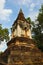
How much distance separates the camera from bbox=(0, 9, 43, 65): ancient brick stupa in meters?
14.1

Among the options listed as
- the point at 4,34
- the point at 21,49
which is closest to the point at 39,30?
the point at 4,34

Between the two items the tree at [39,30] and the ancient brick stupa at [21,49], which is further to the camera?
the tree at [39,30]

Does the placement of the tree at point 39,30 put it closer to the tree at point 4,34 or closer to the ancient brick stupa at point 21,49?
the tree at point 4,34

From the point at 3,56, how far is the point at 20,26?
3.02 m

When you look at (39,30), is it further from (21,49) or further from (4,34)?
(21,49)

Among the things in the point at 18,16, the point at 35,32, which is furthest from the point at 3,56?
the point at 35,32

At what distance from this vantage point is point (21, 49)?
14.7m

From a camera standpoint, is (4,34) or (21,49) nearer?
(21,49)

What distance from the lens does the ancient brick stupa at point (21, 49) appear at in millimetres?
14055

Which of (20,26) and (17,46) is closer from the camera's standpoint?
(17,46)

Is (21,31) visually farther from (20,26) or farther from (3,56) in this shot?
(3,56)

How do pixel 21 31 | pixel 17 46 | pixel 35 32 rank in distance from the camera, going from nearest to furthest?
Answer: 1. pixel 17 46
2. pixel 21 31
3. pixel 35 32

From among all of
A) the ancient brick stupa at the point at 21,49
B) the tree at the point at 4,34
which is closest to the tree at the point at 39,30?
the tree at the point at 4,34

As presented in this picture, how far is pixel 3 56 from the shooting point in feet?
50.0
